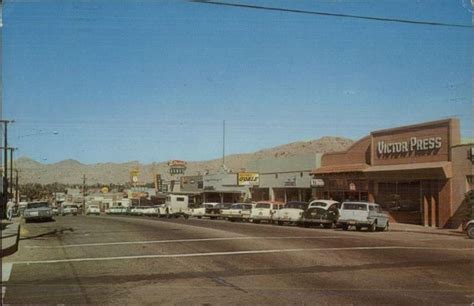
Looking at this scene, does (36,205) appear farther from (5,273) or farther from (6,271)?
(5,273)

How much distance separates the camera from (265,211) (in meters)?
38.1

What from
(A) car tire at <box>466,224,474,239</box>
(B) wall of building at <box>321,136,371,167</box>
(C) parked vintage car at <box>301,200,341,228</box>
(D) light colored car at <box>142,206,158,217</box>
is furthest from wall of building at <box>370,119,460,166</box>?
(D) light colored car at <box>142,206,158,217</box>

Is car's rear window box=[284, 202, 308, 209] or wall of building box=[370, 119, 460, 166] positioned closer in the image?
wall of building box=[370, 119, 460, 166]

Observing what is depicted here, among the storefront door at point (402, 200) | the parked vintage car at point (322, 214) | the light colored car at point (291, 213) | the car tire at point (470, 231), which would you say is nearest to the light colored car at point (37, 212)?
the light colored car at point (291, 213)

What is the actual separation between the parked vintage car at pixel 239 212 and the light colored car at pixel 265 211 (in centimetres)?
165

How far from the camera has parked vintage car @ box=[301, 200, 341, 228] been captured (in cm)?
3225

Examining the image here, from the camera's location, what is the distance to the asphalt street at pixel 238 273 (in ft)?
31.6

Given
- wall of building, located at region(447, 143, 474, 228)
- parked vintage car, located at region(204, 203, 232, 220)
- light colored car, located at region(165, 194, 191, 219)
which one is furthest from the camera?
light colored car, located at region(165, 194, 191, 219)

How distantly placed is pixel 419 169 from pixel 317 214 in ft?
25.7

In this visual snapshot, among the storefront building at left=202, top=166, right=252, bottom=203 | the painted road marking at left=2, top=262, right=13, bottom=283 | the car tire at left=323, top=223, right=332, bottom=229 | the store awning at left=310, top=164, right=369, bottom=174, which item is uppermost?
the store awning at left=310, top=164, right=369, bottom=174

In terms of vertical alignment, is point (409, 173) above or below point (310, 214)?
above

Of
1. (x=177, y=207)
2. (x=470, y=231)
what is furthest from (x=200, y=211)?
(x=470, y=231)

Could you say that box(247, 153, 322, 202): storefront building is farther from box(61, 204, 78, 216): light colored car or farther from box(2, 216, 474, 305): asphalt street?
box(2, 216, 474, 305): asphalt street

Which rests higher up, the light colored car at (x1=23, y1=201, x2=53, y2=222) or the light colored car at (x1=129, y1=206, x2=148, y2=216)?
the light colored car at (x1=23, y1=201, x2=53, y2=222)
